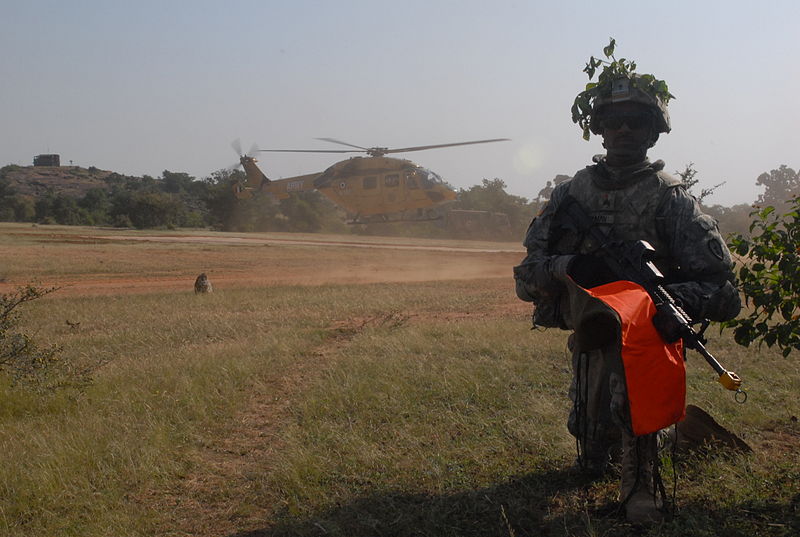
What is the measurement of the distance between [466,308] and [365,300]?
78.8 inches

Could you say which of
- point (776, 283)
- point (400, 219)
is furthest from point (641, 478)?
point (400, 219)

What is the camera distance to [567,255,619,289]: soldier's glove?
11.4ft

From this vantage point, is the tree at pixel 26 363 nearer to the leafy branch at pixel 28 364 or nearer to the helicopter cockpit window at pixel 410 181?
the leafy branch at pixel 28 364

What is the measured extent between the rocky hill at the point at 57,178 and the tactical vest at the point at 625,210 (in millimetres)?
95634

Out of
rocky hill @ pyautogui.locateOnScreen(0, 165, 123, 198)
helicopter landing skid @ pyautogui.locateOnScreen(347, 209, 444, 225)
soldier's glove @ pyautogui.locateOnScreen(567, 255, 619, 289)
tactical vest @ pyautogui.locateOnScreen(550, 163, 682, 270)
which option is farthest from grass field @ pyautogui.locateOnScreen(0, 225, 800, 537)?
rocky hill @ pyautogui.locateOnScreen(0, 165, 123, 198)

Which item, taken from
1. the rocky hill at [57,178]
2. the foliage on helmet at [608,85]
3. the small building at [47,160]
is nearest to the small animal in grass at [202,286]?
the foliage on helmet at [608,85]

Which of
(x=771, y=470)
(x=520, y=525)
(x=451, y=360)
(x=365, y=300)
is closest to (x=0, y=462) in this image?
(x=520, y=525)

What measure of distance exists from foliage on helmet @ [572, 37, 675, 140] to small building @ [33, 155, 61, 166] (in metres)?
124

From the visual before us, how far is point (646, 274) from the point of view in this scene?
3.23 metres

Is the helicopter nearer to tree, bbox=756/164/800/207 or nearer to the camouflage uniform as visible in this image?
the camouflage uniform

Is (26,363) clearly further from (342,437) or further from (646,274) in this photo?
(646,274)

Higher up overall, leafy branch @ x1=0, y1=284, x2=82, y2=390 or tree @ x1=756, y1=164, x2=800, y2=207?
tree @ x1=756, y1=164, x2=800, y2=207

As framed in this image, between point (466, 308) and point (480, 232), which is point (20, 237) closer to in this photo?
point (466, 308)

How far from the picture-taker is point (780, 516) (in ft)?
11.5
